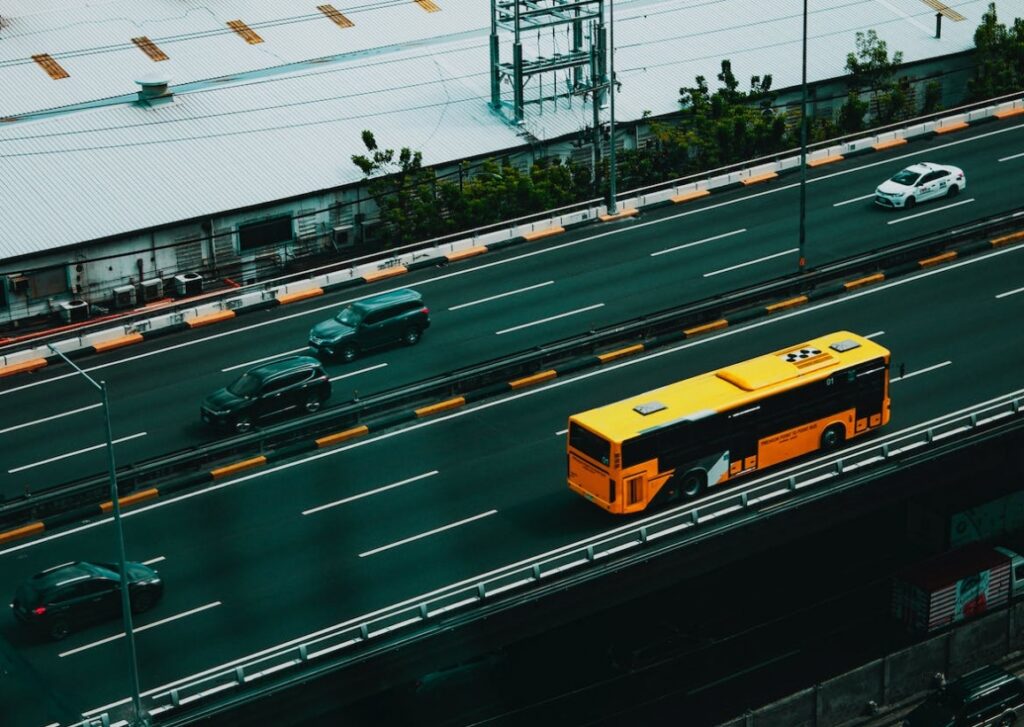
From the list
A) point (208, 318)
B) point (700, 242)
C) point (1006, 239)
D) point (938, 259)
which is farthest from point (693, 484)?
point (1006, 239)

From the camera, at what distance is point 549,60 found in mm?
→ 86688

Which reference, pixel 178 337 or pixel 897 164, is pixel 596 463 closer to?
pixel 178 337

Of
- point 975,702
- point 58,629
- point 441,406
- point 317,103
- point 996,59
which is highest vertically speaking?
point 317,103

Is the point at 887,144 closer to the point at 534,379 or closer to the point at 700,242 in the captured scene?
the point at 700,242

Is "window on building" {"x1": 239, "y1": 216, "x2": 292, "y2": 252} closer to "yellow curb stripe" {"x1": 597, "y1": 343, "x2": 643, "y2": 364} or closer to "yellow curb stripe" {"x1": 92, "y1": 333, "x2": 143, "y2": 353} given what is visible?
"yellow curb stripe" {"x1": 92, "y1": 333, "x2": 143, "y2": 353}

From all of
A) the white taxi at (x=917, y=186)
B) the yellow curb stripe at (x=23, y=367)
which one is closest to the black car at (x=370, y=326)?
the yellow curb stripe at (x=23, y=367)

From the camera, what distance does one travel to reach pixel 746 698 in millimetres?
54562

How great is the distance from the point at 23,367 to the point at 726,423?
2601cm

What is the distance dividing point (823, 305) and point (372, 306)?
52.6 ft

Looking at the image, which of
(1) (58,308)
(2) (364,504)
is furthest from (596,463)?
(1) (58,308)

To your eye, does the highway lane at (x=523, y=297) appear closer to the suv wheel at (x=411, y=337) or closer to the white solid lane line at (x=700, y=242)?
the white solid lane line at (x=700, y=242)

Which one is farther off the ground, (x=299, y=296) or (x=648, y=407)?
(x=648, y=407)

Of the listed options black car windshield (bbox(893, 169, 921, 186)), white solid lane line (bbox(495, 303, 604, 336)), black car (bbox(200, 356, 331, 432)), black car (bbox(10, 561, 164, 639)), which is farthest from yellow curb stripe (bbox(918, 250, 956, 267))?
black car (bbox(10, 561, 164, 639))

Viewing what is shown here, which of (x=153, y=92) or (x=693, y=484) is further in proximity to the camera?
(x=153, y=92)
